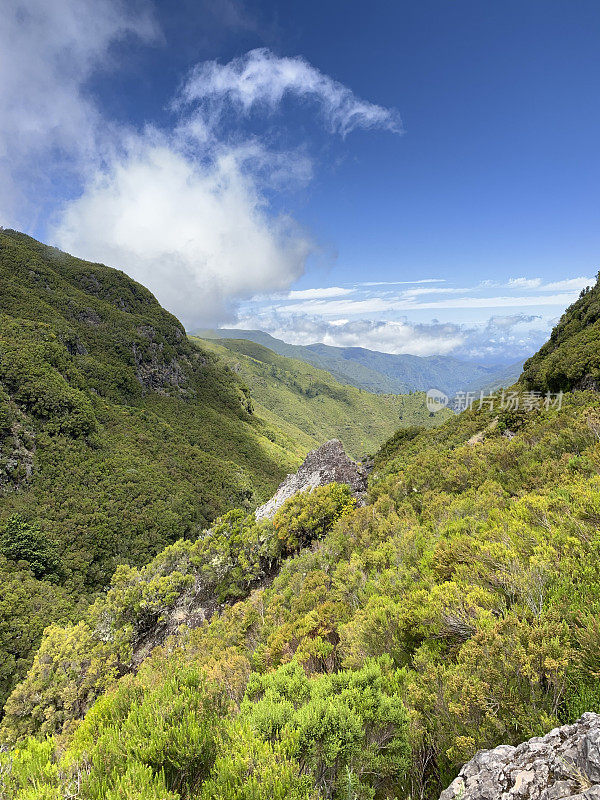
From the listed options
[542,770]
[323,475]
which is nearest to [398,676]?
[542,770]

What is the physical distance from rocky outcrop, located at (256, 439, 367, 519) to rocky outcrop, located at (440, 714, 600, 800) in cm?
3205

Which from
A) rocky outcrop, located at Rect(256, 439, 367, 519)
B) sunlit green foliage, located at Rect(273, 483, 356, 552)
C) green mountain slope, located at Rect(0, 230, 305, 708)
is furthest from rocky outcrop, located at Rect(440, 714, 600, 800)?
green mountain slope, located at Rect(0, 230, 305, 708)

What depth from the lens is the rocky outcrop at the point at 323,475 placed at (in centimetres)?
4059

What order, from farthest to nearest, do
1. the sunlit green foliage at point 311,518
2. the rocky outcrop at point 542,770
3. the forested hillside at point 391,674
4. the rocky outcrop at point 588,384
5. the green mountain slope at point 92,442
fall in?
the green mountain slope at point 92,442 → the sunlit green foliage at point 311,518 → the rocky outcrop at point 588,384 → the forested hillside at point 391,674 → the rocky outcrop at point 542,770

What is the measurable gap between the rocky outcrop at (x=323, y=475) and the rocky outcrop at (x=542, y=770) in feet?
105

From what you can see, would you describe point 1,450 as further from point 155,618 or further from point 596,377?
point 596,377

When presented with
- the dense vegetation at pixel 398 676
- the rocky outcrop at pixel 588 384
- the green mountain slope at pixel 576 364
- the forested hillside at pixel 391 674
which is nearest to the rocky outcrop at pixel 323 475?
the forested hillside at pixel 391 674

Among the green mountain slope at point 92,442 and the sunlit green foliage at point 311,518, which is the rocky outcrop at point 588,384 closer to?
the sunlit green foliage at point 311,518

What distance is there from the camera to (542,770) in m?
4.23

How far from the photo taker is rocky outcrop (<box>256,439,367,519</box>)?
4059cm

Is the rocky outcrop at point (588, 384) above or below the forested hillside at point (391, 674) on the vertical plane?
above

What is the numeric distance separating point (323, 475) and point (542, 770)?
38541 millimetres

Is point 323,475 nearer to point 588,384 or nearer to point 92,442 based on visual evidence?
point 588,384

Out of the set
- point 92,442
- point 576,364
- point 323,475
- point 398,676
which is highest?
point 576,364
